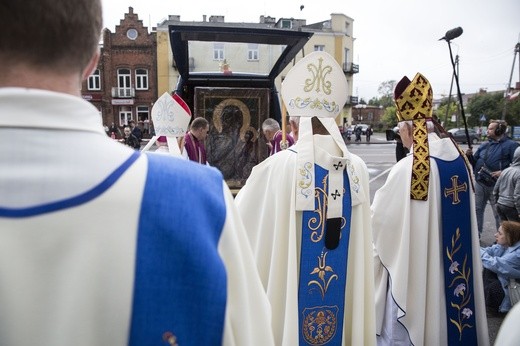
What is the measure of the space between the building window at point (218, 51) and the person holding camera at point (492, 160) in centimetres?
405

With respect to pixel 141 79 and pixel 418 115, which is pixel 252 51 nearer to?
pixel 418 115

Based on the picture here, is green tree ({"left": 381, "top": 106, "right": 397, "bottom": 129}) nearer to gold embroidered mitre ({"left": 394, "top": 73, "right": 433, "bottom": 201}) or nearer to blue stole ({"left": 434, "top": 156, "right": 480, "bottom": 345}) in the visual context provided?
gold embroidered mitre ({"left": 394, "top": 73, "right": 433, "bottom": 201})

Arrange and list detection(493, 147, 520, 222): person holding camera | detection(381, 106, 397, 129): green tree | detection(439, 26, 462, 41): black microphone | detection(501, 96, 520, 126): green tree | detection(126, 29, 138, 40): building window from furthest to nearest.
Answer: detection(381, 106, 397, 129): green tree → detection(501, 96, 520, 126): green tree → detection(126, 29, 138, 40): building window → detection(493, 147, 520, 222): person holding camera → detection(439, 26, 462, 41): black microphone

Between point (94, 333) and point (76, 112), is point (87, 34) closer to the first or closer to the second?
point (76, 112)

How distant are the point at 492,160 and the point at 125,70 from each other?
3234 centimetres

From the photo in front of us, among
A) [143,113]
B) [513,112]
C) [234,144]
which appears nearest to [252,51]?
[234,144]

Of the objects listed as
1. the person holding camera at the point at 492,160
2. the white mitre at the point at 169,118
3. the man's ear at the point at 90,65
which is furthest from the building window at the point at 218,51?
the man's ear at the point at 90,65

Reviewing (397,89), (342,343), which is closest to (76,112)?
(342,343)

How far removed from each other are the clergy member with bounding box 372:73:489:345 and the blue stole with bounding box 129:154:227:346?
2610mm

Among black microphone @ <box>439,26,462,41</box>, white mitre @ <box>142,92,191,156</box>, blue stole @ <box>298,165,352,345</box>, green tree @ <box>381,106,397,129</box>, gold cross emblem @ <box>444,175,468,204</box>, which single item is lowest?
blue stole @ <box>298,165,352,345</box>

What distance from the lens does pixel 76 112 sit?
32.7 inches

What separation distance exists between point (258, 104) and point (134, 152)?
6492 mm

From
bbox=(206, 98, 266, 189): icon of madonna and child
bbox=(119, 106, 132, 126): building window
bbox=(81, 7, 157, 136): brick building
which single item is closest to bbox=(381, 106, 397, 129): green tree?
bbox=(81, 7, 157, 136): brick building

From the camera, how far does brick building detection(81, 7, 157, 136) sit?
3350 centimetres
